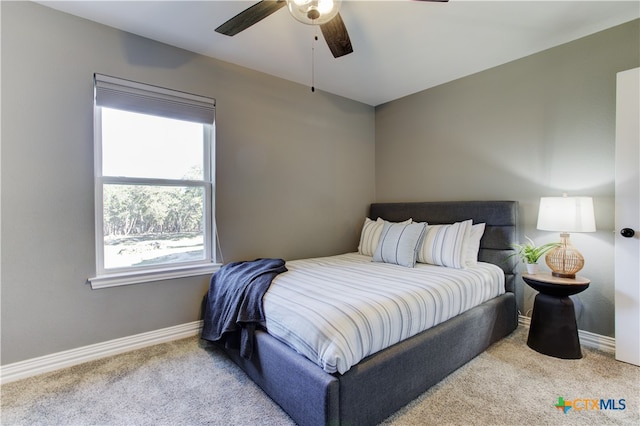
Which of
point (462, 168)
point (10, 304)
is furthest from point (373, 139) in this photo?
point (10, 304)

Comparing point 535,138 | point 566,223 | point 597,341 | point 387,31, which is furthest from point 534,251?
point 387,31

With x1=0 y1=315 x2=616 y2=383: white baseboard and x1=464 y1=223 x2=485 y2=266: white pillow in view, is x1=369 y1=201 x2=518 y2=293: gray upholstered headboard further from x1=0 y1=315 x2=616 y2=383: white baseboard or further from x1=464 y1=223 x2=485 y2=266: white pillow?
x1=0 y1=315 x2=616 y2=383: white baseboard

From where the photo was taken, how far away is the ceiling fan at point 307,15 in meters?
1.61

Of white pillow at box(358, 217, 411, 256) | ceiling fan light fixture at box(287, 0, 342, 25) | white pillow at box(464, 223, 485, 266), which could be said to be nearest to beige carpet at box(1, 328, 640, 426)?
white pillow at box(464, 223, 485, 266)

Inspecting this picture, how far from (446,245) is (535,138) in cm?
130

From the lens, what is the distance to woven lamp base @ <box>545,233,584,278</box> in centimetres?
229

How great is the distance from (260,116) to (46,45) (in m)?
1.67

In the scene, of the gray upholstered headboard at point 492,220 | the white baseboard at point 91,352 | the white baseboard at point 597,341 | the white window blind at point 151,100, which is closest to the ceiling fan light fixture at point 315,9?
the white window blind at point 151,100

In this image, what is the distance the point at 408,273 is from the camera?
241 cm

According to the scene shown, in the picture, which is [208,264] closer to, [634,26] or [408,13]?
[408,13]

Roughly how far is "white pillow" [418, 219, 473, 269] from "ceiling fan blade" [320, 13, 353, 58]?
184 cm

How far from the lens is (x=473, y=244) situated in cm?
284

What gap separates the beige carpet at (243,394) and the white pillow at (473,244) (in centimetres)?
80

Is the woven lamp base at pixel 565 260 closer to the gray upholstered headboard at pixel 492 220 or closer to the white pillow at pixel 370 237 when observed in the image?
the gray upholstered headboard at pixel 492 220
